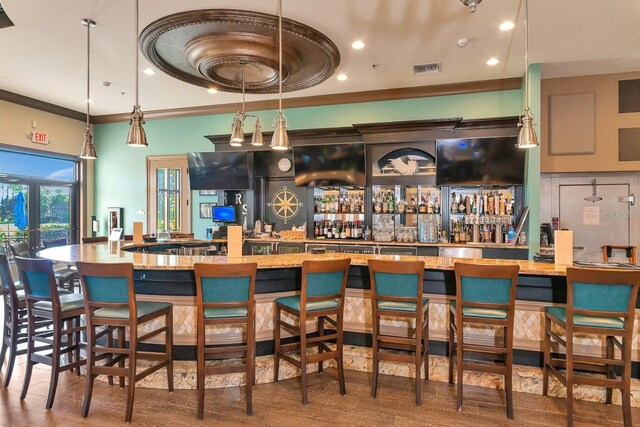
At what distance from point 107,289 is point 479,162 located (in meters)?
5.20

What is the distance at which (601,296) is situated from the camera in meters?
2.63

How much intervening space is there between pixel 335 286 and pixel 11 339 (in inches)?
113

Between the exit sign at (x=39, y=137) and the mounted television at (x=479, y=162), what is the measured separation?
7313 mm

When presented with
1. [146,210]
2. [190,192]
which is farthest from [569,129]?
[146,210]

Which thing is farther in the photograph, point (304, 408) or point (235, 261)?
point (235, 261)

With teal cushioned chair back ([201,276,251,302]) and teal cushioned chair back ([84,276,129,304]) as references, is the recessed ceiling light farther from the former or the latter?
teal cushioned chair back ([84,276,129,304])

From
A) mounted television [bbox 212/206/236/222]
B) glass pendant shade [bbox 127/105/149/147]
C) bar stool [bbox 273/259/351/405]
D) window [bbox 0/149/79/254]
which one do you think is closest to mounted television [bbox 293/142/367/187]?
mounted television [bbox 212/206/236/222]

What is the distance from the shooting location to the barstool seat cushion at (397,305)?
3.05 meters

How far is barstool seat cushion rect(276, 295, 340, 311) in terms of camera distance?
3090mm

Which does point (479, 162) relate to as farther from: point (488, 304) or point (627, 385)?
point (627, 385)

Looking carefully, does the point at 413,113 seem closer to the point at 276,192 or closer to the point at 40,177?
the point at 276,192

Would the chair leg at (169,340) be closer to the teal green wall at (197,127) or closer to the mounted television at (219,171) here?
the mounted television at (219,171)

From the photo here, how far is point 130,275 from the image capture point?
275 cm

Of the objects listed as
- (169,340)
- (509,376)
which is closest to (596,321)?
(509,376)
